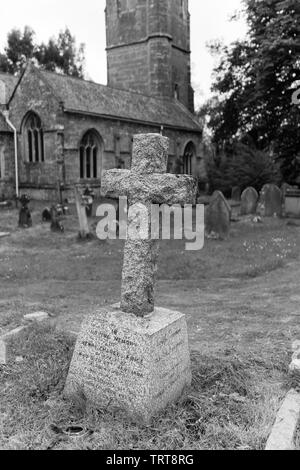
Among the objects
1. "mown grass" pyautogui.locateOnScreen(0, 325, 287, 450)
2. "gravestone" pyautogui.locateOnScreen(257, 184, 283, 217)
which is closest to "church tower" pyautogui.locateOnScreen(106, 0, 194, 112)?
"gravestone" pyautogui.locateOnScreen(257, 184, 283, 217)

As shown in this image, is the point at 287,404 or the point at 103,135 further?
the point at 103,135

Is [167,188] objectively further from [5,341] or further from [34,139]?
[34,139]

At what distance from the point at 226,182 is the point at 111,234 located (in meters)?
13.8

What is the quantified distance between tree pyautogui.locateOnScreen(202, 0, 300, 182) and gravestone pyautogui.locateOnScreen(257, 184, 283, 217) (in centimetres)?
504

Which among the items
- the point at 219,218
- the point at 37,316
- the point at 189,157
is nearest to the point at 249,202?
the point at 219,218

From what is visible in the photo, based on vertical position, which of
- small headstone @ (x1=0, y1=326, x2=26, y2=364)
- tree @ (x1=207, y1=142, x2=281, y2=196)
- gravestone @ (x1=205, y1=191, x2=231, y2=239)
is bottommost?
small headstone @ (x1=0, y1=326, x2=26, y2=364)

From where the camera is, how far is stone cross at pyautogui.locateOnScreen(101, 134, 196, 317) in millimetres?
3453

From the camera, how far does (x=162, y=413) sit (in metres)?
3.22

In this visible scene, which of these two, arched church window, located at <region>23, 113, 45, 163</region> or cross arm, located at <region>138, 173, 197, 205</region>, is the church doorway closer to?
arched church window, located at <region>23, 113, 45, 163</region>

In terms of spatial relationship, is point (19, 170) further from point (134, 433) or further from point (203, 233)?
point (134, 433)

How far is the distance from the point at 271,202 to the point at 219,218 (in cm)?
A: 463

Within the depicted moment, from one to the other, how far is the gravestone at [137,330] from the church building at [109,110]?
20057 millimetres
